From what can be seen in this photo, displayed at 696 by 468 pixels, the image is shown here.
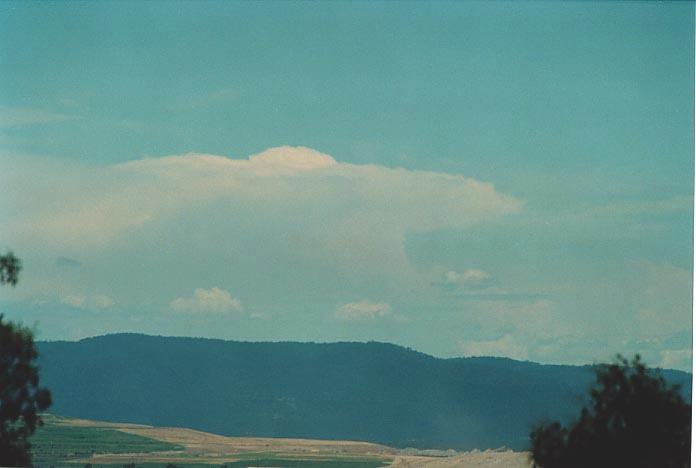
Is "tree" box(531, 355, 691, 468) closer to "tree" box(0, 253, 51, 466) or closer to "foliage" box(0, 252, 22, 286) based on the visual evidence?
"tree" box(0, 253, 51, 466)

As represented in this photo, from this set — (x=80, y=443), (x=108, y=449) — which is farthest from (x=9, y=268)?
(x=108, y=449)

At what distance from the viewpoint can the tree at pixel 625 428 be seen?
720 centimetres

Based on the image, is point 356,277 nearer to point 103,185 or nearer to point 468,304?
point 468,304

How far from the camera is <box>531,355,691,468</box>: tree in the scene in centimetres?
720

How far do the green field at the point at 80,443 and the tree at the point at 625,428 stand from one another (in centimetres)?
288

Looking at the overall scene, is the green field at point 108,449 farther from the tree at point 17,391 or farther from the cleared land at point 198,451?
the tree at point 17,391

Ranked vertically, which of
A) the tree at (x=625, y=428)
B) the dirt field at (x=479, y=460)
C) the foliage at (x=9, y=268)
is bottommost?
the dirt field at (x=479, y=460)

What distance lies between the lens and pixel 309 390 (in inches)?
311

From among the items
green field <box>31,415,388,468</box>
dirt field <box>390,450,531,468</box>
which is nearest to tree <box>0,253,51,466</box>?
green field <box>31,415,388,468</box>

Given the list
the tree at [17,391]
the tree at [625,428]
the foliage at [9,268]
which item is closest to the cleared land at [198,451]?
the tree at [17,391]

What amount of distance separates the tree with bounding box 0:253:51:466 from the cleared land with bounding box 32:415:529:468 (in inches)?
4.5

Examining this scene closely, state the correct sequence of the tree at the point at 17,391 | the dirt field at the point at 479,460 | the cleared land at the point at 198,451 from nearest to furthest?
the dirt field at the point at 479,460 < the cleared land at the point at 198,451 < the tree at the point at 17,391

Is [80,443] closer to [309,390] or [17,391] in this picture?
[17,391]

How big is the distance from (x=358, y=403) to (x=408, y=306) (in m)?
0.88
